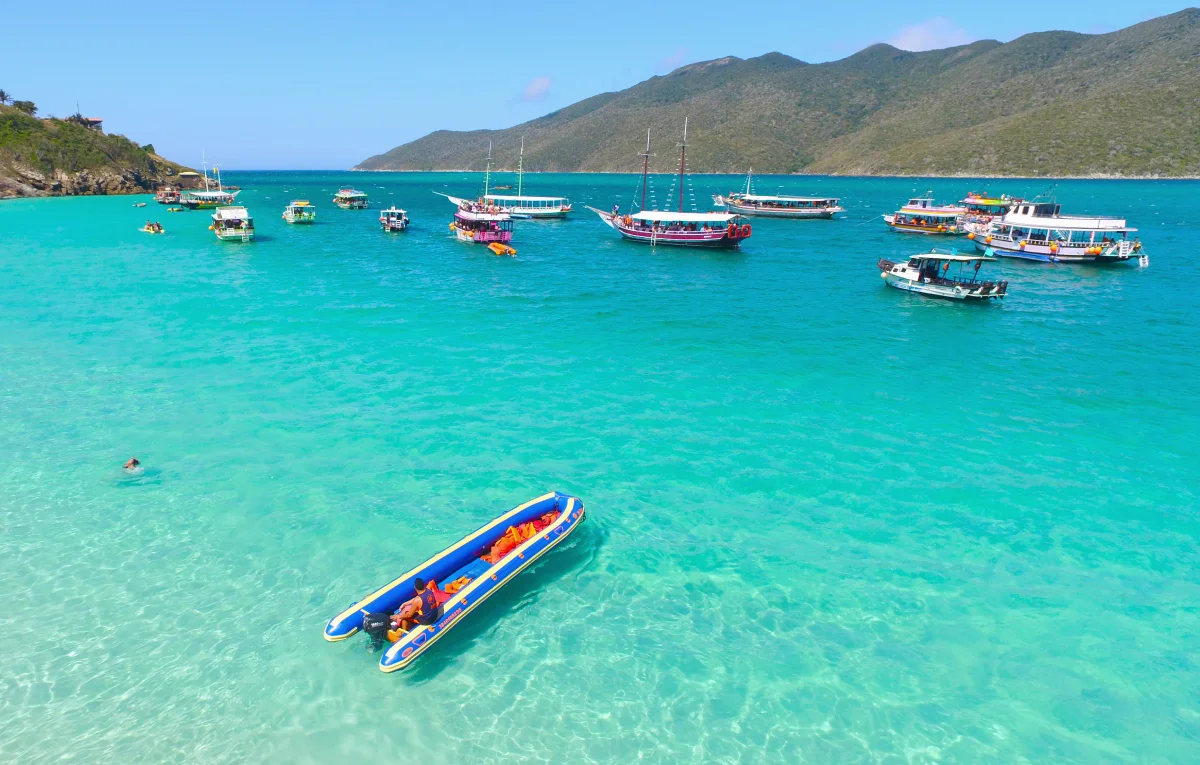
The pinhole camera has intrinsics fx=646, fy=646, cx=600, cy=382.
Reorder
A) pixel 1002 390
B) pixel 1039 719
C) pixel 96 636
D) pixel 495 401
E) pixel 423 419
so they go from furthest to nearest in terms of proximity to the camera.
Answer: pixel 1002 390, pixel 495 401, pixel 423 419, pixel 96 636, pixel 1039 719

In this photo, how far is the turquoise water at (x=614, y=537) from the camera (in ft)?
42.1

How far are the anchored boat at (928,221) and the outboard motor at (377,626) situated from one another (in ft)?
312

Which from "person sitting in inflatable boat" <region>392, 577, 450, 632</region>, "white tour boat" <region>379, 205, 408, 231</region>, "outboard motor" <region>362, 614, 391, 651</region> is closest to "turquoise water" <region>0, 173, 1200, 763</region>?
"outboard motor" <region>362, 614, 391, 651</region>

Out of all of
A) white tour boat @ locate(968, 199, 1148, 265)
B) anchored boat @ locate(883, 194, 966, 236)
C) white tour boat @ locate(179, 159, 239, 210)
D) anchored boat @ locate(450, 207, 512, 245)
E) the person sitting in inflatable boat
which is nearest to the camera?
the person sitting in inflatable boat

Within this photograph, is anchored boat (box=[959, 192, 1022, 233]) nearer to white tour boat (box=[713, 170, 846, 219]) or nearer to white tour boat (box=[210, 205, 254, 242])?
white tour boat (box=[713, 170, 846, 219])

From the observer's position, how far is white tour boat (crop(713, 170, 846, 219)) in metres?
115

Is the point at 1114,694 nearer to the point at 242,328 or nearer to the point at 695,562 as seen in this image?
the point at 695,562

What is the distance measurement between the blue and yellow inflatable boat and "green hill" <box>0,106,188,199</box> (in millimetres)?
149490

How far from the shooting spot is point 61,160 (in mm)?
127250

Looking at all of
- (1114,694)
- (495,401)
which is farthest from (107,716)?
(1114,694)

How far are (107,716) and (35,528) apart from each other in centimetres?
882

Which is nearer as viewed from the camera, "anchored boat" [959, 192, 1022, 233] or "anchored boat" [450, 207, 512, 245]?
"anchored boat" [450, 207, 512, 245]

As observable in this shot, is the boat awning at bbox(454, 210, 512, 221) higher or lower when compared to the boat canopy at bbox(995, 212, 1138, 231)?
lower

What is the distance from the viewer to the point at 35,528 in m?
18.2
